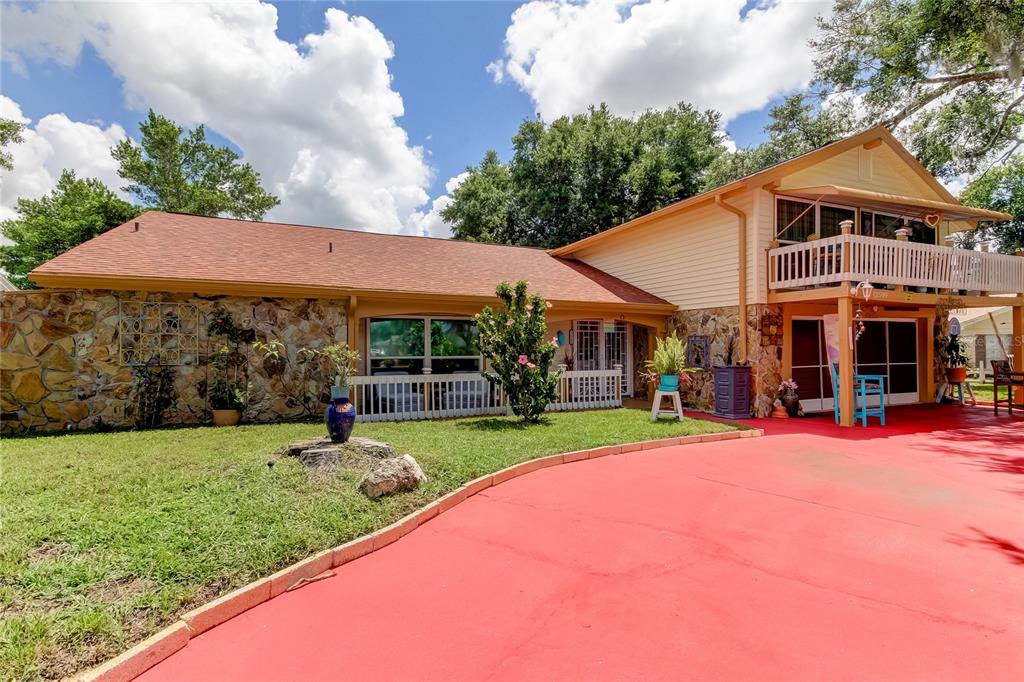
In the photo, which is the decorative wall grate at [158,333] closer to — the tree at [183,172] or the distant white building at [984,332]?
the tree at [183,172]

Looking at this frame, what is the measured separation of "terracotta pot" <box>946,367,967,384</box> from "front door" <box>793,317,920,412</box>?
0.82 m

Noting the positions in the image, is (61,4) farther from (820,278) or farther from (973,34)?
(973,34)

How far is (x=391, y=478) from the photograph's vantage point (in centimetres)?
471

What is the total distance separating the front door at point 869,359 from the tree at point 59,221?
29.2 meters

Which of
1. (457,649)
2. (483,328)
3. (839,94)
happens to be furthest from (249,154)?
(457,649)

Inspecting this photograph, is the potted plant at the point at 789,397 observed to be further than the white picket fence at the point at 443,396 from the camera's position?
Yes

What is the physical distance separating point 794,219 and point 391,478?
10.5m

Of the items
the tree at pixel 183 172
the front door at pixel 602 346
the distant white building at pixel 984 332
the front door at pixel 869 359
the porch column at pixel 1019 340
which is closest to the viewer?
the front door at pixel 869 359

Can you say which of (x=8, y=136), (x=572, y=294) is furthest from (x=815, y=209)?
(x=8, y=136)

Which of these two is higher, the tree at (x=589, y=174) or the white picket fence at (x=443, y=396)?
the tree at (x=589, y=174)

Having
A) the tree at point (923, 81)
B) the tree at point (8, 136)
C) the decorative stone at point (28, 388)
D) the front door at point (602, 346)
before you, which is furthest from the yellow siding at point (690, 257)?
the tree at point (8, 136)

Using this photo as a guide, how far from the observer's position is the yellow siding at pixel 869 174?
10930 mm

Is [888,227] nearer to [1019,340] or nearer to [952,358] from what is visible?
[1019,340]

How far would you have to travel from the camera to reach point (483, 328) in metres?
8.65
